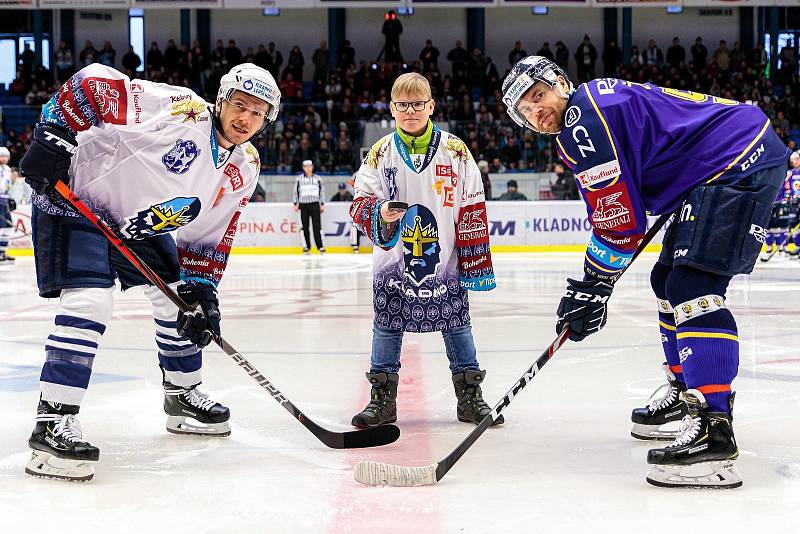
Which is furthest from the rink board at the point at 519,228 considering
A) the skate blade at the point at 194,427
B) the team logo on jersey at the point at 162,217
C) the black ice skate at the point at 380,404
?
the team logo on jersey at the point at 162,217

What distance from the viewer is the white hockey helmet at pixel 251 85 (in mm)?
2746

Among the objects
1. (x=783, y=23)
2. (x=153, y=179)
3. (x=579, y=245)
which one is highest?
(x=783, y=23)

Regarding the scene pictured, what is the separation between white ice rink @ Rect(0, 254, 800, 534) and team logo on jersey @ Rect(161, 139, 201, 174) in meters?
0.82

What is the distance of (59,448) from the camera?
101 inches

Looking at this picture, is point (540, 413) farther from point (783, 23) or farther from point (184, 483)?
point (783, 23)

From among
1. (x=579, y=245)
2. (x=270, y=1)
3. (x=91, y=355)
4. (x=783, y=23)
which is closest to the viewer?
(x=91, y=355)

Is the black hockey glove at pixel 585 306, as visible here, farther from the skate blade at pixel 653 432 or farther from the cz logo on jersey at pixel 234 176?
the cz logo on jersey at pixel 234 176

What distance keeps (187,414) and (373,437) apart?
657 millimetres

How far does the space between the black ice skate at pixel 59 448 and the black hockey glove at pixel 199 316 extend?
1.29 feet

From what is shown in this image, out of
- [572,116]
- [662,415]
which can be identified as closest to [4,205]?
[662,415]

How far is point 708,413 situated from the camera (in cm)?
247

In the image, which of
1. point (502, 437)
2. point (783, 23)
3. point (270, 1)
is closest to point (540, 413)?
point (502, 437)

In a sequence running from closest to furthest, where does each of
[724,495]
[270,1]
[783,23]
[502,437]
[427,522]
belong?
[427,522] < [724,495] < [502,437] < [270,1] < [783,23]

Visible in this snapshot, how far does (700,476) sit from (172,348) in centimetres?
167
